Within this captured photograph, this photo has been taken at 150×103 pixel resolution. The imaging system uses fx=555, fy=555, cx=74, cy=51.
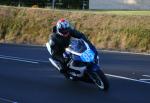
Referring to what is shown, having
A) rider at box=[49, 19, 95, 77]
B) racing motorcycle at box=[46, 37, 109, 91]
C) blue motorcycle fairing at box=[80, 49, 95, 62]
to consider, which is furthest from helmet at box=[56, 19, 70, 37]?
blue motorcycle fairing at box=[80, 49, 95, 62]

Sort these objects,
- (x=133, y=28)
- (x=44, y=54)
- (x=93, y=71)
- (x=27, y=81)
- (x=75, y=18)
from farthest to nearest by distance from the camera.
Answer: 1. (x=75, y=18)
2. (x=133, y=28)
3. (x=44, y=54)
4. (x=27, y=81)
5. (x=93, y=71)

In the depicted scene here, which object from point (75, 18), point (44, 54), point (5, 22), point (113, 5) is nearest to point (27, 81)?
point (44, 54)

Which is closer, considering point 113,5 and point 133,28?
point 133,28

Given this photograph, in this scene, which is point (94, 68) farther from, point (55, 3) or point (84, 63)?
point (55, 3)

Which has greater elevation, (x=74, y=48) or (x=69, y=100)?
(x=74, y=48)

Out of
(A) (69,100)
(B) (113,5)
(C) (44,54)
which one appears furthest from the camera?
(B) (113,5)

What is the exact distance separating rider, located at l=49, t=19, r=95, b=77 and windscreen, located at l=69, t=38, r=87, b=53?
0.18 meters

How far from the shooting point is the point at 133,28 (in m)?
28.5

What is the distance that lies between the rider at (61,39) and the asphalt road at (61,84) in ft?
1.78

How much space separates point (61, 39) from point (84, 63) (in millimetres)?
1206

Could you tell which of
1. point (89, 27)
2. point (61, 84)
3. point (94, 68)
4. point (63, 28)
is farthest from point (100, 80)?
point (89, 27)

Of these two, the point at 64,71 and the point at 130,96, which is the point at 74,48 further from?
the point at 130,96

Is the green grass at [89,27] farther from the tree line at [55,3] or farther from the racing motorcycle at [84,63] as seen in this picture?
the tree line at [55,3]

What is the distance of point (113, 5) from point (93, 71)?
56.2 meters
